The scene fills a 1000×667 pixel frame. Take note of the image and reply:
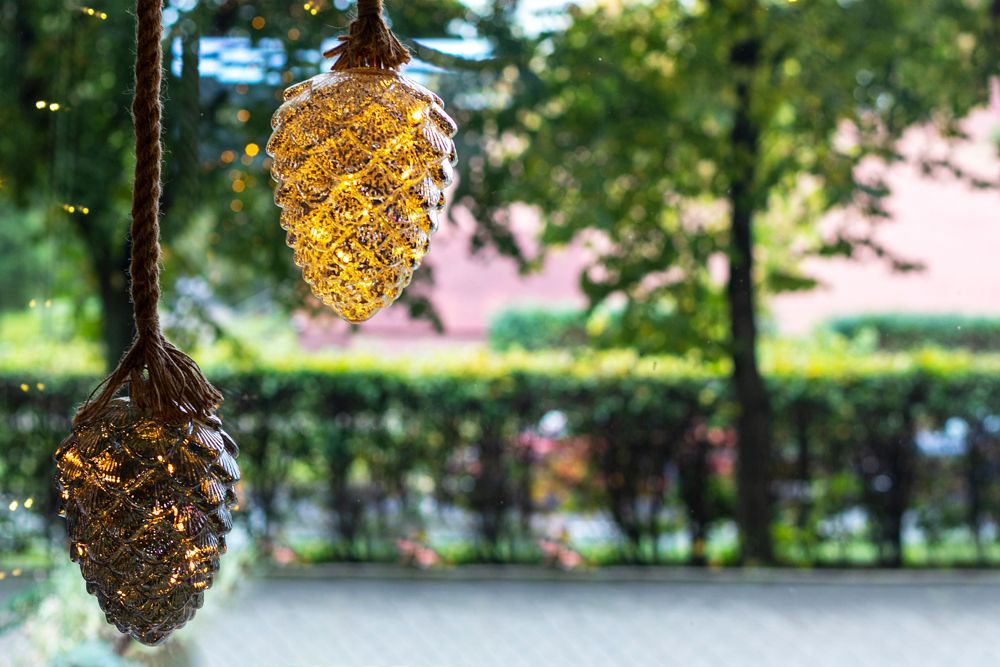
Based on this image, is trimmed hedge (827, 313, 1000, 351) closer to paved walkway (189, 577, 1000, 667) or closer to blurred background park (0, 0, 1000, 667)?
blurred background park (0, 0, 1000, 667)

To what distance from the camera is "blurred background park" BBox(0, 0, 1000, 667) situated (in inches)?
70.2

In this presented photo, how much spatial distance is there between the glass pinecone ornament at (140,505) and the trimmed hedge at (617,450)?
248 cm

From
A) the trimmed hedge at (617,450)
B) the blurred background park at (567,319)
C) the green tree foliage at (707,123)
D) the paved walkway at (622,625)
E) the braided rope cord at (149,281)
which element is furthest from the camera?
the trimmed hedge at (617,450)

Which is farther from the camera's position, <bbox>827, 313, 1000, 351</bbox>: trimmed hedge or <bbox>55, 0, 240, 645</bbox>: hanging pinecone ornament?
<bbox>827, 313, 1000, 351</bbox>: trimmed hedge

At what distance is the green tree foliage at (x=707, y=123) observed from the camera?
203cm

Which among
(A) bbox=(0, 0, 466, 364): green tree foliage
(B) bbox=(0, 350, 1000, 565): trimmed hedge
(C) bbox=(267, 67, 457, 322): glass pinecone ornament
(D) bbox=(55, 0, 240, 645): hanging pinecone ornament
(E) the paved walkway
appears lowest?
(E) the paved walkway

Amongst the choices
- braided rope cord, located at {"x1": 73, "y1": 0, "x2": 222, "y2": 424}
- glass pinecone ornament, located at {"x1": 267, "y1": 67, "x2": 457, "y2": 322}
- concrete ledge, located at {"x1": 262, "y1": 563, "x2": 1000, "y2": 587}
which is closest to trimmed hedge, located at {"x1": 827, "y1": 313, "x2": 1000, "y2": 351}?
concrete ledge, located at {"x1": 262, "y1": 563, "x2": 1000, "y2": 587}

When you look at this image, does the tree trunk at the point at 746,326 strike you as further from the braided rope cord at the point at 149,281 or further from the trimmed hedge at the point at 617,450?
the braided rope cord at the point at 149,281

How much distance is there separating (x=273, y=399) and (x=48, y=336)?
139 centimetres

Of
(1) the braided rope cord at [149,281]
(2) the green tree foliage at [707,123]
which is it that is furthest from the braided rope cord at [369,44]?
(2) the green tree foliage at [707,123]

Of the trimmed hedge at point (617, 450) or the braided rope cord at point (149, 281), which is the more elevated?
the braided rope cord at point (149, 281)

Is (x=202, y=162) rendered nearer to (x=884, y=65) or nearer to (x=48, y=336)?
(x=48, y=336)

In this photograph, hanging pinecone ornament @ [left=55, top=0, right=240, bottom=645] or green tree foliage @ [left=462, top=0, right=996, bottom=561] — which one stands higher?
green tree foliage @ [left=462, top=0, right=996, bottom=561]

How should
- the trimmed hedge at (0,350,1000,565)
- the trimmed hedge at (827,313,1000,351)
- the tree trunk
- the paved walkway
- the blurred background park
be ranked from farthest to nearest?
the trimmed hedge at (0,350,1000,565)
the trimmed hedge at (827,313,1000,351)
the paved walkway
the tree trunk
the blurred background park
